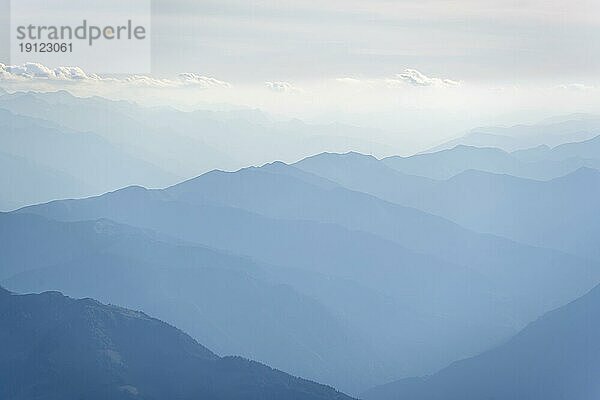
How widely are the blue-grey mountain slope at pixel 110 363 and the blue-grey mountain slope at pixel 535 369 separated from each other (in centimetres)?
851

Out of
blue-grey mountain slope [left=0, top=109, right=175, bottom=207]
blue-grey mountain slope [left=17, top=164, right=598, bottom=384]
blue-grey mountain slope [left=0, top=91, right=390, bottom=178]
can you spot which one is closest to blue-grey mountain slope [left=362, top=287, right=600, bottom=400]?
blue-grey mountain slope [left=17, top=164, right=598, bottom=384]

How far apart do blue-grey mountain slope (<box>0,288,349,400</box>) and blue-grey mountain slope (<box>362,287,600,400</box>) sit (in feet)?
27.9

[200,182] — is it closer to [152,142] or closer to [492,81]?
[152,142]

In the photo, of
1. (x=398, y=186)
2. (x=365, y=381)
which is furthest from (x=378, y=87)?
(x=365, y=381)

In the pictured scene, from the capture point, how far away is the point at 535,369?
40844 mm

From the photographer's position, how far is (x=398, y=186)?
59.6 metres

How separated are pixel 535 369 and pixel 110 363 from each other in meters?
23.5

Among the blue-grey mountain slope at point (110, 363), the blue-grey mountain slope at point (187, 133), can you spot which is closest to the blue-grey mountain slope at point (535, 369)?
the blue-grey mountain slope at point (110, 363)

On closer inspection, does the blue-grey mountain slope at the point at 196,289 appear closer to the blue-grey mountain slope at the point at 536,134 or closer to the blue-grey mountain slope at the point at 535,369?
the blue-grey mountain slope at the point at 535,369

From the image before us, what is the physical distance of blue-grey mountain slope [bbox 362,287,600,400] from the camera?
39.2 m

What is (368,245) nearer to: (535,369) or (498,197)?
(498,197)

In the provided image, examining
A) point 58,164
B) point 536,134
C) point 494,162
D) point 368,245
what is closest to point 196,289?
point 368,245

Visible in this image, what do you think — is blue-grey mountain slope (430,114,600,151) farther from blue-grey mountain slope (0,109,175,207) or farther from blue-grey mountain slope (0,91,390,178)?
blue-grey mountain slope (0,109,175,207)

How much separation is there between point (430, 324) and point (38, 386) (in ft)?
84.2
